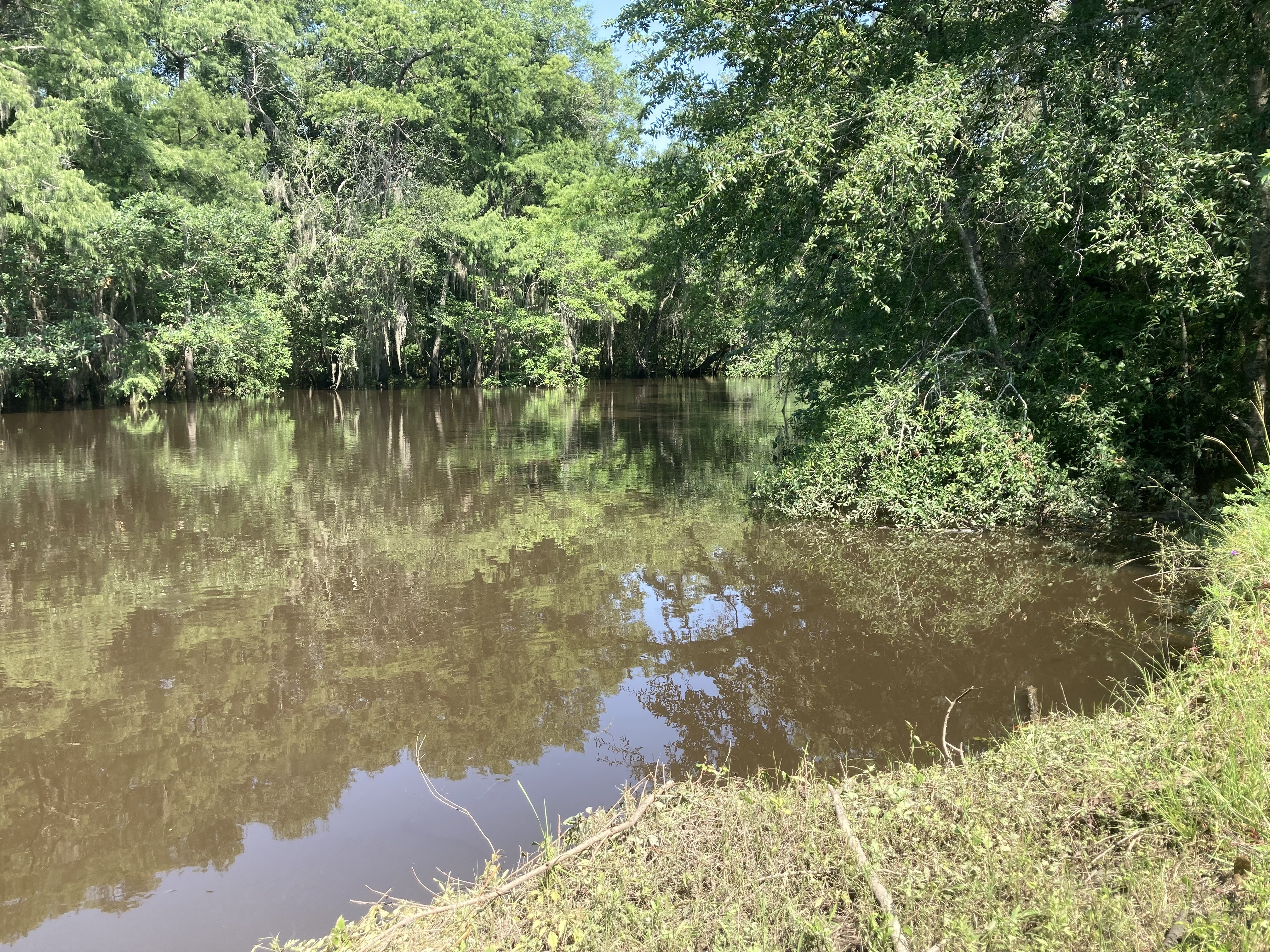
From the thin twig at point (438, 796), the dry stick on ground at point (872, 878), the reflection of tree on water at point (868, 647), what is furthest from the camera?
the reflection of tree on water at point (868, 647)

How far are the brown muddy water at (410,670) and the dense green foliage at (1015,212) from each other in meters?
1.76

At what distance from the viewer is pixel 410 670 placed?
5754 mm

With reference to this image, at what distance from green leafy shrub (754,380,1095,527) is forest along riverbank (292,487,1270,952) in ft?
16.9

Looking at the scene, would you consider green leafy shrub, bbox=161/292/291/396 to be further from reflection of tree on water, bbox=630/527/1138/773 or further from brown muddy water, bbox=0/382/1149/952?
reflection of tree on water, bbox=630/527/1138/773

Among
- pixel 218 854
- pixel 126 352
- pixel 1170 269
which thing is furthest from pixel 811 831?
pixel 126 352

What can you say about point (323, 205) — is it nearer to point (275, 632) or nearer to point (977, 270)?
point (977, 270)

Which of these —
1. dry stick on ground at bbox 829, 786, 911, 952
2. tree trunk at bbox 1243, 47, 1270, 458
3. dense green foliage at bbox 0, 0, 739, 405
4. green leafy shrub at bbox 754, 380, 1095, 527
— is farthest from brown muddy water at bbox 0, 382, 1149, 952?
dense green foliage at bbox 0, 0, 739, 405

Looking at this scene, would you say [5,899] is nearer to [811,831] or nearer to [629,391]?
[811,831]

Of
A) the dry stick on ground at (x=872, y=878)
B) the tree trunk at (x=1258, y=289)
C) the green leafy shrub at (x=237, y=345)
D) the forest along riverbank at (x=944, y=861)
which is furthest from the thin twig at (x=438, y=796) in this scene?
the green leafy shrub at (x=237, y=345)

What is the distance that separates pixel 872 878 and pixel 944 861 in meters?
0.33

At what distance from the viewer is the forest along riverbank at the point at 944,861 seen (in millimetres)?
2561

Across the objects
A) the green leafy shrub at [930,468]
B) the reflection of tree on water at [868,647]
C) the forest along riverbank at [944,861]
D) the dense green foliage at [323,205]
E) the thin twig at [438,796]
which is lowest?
the thin twig at [438,796]

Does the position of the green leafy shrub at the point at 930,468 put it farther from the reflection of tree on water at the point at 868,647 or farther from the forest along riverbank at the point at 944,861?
the forest along riverbank at the point at 944,861

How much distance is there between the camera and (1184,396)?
8703mm
